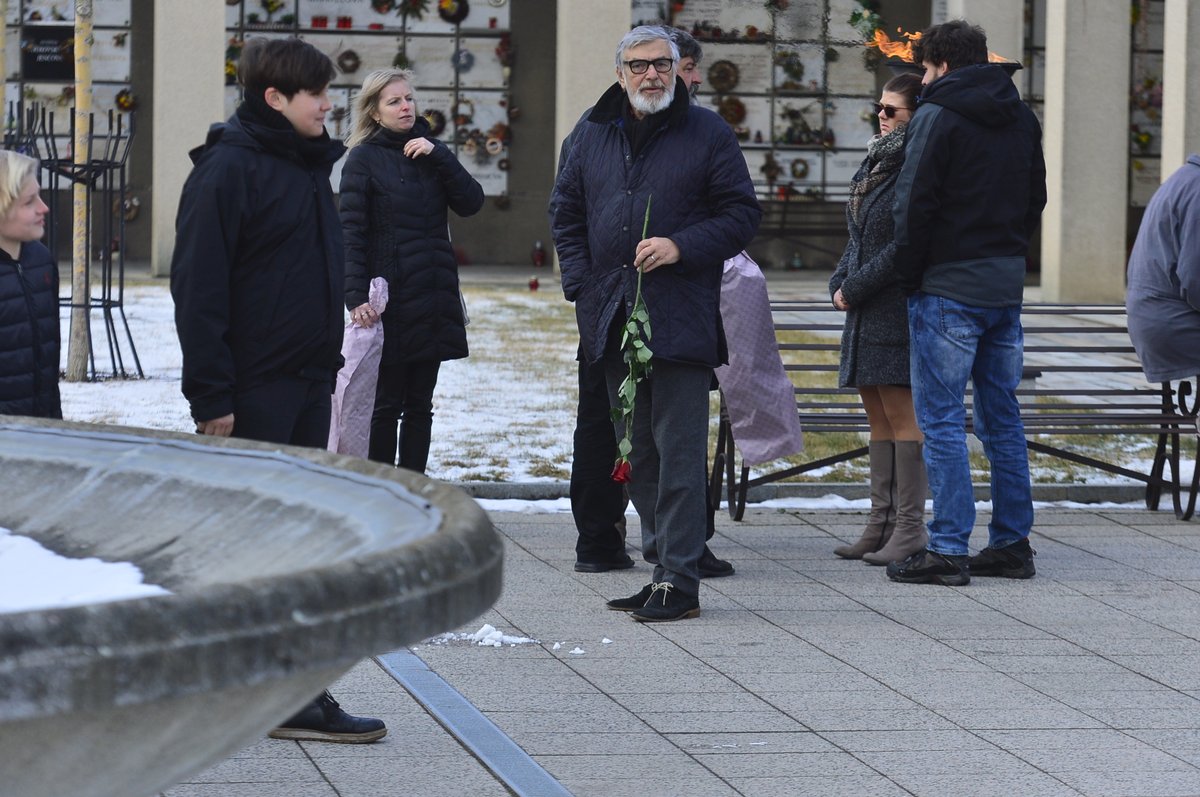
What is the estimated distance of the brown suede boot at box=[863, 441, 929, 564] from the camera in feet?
23.9

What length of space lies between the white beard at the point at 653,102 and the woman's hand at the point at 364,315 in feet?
5.13

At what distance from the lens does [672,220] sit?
6.17 meters

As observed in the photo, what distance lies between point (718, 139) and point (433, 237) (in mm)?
1567

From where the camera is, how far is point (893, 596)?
265 inches

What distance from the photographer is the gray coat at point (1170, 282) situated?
7930 mm

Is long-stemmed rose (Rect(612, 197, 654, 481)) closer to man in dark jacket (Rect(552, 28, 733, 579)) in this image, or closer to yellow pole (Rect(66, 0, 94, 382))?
man in dark jacket (Rect(552, 28, 733, 579))

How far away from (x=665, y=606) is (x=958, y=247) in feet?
5.95

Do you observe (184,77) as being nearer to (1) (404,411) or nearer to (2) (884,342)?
(1) (404,411)

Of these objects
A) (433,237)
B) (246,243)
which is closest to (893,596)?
(433,237)

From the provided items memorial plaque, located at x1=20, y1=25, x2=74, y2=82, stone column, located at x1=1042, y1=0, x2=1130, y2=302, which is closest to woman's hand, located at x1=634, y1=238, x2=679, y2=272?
stone column, located at x1=1042, y1=0, x2=1130, y2=302

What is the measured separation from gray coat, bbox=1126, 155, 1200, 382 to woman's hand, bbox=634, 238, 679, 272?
9.49ft

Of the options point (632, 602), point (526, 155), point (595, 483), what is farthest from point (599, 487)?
point (526, 155)

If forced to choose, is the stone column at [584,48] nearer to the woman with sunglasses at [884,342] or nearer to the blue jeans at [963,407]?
the woman with sunglasses at [884,342]

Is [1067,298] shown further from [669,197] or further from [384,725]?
[384,725]
